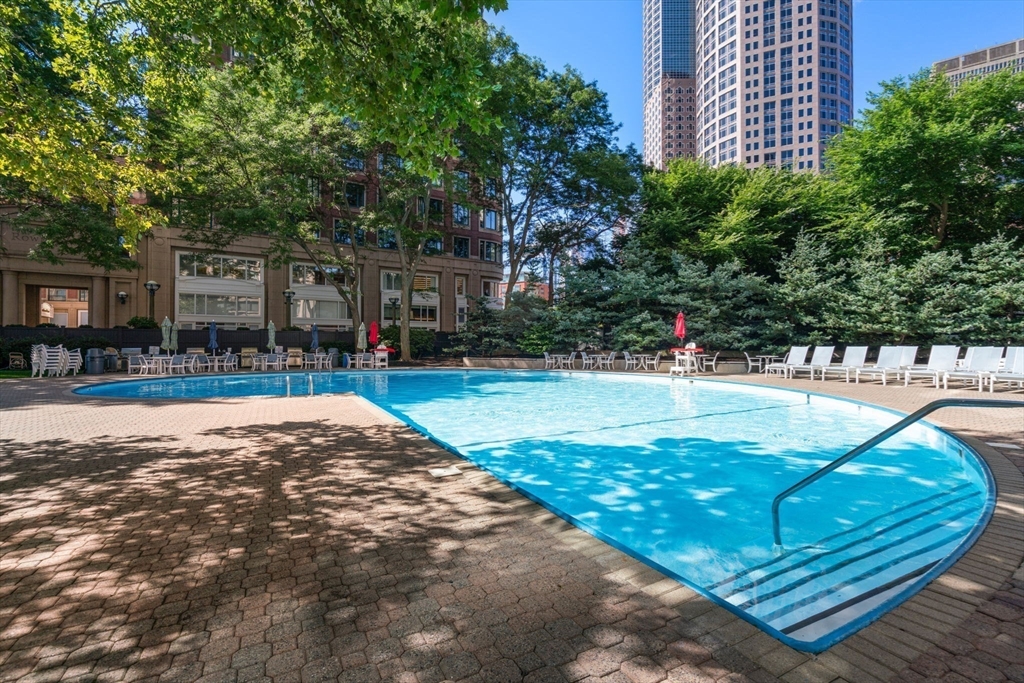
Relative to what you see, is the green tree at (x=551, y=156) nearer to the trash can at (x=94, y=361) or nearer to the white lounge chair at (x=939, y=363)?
the white lounge chair at (x=939, y=363)

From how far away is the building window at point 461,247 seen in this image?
42.0 metres

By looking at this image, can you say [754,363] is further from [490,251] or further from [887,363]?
[490,251]

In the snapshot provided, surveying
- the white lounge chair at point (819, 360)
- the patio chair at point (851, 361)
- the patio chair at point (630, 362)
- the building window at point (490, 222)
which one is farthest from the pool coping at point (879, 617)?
Result: the building window at point (490, 222)

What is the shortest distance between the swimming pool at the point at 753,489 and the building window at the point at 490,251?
3180 cm

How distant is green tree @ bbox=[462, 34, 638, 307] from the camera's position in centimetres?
2592

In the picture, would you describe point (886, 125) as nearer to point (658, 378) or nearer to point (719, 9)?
point (658, 378)

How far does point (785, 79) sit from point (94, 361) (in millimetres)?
134084

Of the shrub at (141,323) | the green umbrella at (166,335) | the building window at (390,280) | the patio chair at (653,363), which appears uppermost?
the building window at (390,280)

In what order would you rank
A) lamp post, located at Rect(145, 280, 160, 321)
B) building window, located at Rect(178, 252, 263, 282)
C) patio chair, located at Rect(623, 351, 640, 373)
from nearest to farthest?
patio chair, located at Rect(623, 351, 640, 373) < lamp post, located at Rect(145, 280, 160, 321) < building window, located at Rect(178, 252, 263, 282)

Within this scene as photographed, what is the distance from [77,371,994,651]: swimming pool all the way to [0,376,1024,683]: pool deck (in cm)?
25

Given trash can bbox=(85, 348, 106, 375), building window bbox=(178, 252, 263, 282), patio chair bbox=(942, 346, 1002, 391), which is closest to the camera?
patio chair bbox=(942, 346, 1002, 391)

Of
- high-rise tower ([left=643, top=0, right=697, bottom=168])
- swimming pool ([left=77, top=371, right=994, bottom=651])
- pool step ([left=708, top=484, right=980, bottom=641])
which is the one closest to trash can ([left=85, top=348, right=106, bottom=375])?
swimming pool ([left=77, top=371, right=994, bottom=651])

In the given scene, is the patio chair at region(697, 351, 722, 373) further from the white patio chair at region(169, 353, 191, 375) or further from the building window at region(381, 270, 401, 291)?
the building window at region(381, 270, 401, 291)

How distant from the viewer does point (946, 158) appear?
2102 cm
